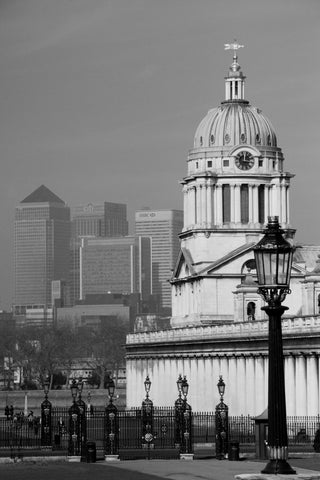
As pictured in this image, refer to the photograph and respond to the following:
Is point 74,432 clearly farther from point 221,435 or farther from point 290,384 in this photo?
point 290,384

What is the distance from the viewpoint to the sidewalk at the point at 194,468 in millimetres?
71562

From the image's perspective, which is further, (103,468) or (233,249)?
(233,249)

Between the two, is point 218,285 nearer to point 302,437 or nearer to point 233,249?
point 233,249

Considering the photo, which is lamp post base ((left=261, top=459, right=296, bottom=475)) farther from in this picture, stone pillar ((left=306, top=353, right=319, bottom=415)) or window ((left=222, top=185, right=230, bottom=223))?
window ((left=222, top=185, right=230, bottom=223))

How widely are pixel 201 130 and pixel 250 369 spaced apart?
119ft

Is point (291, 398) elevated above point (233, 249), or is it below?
below

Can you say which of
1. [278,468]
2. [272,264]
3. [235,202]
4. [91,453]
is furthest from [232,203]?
[278,468]

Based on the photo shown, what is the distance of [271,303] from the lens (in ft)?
177

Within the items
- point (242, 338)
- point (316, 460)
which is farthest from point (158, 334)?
point (316, 460)

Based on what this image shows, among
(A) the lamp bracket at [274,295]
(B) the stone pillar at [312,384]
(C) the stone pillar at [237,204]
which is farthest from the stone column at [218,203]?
(A) the lamp bracket at [274,295]

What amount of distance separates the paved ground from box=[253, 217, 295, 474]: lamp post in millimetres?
15622

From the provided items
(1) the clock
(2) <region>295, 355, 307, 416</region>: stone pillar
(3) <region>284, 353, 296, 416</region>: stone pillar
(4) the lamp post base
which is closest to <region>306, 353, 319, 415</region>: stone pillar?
(2) <region>295, 355, 307, 416</region>: stone pillar

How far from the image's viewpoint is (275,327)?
53.8 metres

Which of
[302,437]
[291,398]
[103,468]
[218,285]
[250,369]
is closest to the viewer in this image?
[103,468]
